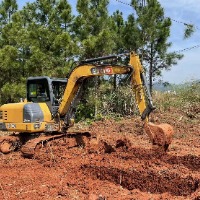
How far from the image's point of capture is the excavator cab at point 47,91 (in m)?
8.12

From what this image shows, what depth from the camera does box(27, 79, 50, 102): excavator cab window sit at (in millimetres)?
8203

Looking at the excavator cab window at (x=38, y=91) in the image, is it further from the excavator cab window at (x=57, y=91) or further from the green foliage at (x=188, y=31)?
the green foliage at (x=188, y=31)

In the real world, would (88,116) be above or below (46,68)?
below

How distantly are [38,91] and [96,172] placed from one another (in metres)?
4.04

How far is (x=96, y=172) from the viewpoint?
214 inches

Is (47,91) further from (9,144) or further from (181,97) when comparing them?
(181,97)

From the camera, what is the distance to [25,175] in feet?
18.8

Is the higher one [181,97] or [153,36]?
[153,36]

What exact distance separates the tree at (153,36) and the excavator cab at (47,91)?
25.4 ft

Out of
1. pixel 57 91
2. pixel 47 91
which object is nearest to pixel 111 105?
pixel 57 91

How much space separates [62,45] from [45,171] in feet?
30.0

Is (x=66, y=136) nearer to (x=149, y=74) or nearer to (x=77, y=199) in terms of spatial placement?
(x=77, y=199)

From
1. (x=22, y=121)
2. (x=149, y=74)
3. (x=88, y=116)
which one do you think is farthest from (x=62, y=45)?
(x=22, y=121)

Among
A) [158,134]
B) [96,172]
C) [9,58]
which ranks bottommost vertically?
[96,172]
